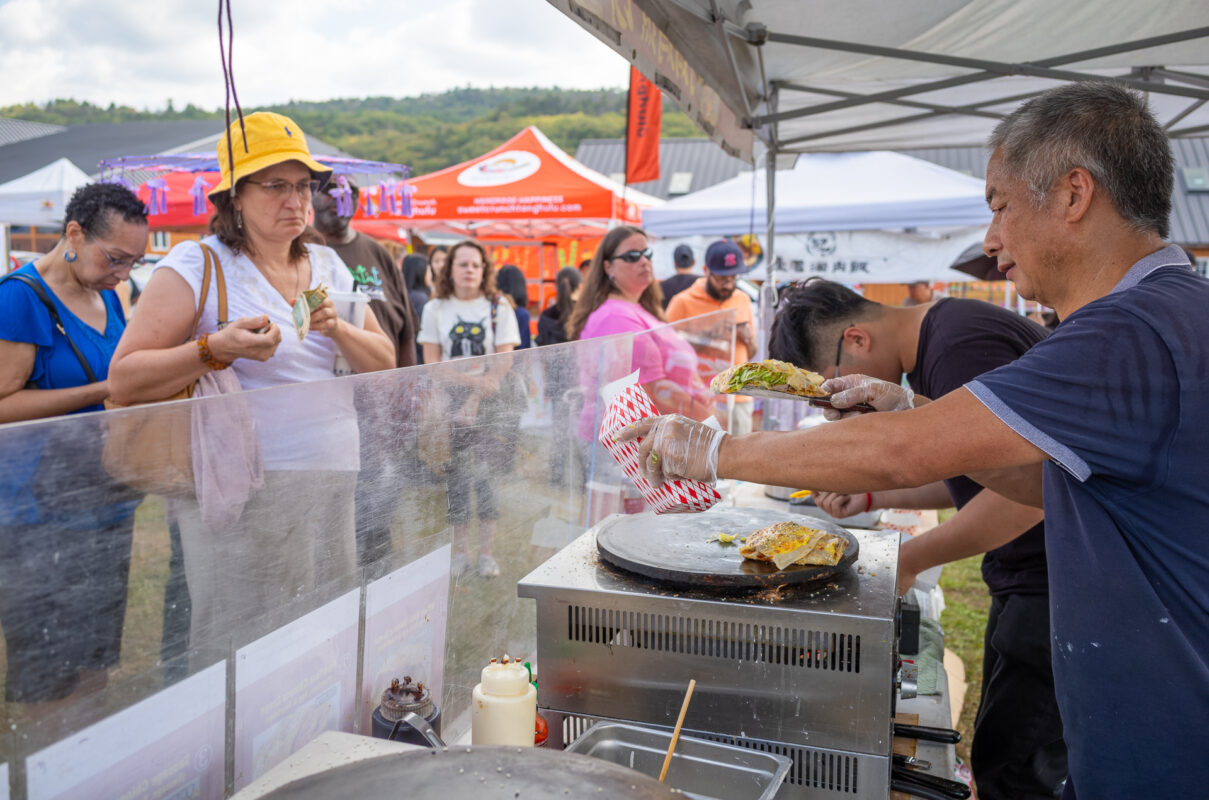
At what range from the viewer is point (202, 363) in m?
2.15

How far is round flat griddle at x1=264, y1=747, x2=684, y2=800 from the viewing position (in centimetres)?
105

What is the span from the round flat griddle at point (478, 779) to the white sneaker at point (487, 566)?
904 mm

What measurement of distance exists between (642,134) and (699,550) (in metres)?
5.28

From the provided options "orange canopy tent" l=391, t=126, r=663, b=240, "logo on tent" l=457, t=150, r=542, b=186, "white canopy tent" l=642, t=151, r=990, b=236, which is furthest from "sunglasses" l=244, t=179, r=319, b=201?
"logo on tent" l=457, t=150, r=542, b=186

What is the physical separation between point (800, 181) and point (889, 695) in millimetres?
8194

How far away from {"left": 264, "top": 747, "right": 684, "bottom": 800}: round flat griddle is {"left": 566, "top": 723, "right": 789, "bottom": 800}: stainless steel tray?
0.41 metres

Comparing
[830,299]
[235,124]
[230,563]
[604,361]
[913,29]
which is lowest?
[230,563]

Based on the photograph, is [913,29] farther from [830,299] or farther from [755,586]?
[755,586]

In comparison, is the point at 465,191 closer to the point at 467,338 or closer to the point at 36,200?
the point at 36,200

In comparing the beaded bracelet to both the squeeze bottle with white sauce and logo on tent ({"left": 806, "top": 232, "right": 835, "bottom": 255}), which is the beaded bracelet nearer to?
the squeeze bottle with white sauce

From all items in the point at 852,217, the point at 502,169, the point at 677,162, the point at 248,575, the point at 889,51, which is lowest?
the point at 248,575

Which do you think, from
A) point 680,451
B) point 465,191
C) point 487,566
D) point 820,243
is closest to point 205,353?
point 487,566

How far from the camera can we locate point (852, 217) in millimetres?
8539

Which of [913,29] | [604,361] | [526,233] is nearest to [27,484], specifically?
[604,361]
